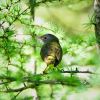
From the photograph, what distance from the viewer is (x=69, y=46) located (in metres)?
2.07

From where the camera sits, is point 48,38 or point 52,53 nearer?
point 52,53

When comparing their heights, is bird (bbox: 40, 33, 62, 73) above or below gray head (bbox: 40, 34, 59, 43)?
below

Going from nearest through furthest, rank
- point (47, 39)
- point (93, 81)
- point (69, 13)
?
point (93, 81)
point (47, 39)
point (69, 13)

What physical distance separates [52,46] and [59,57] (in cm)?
8

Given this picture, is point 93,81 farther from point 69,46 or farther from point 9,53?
point 69,46

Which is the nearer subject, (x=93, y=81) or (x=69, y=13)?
(x=93, y=81)

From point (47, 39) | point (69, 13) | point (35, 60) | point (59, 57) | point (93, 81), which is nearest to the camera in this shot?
point (93, 81)

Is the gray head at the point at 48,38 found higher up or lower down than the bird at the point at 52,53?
higher up

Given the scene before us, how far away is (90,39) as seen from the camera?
6.72 ft

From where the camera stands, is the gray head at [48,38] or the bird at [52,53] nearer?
the bird at [52,53]

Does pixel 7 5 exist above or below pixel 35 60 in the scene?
above

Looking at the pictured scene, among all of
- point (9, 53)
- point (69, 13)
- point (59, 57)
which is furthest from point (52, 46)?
point (69, 13)

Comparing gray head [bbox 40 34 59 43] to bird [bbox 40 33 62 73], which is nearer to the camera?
bird [bbox 40 33 62 73]

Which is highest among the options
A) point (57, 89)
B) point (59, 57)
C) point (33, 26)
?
point (33, 26)
